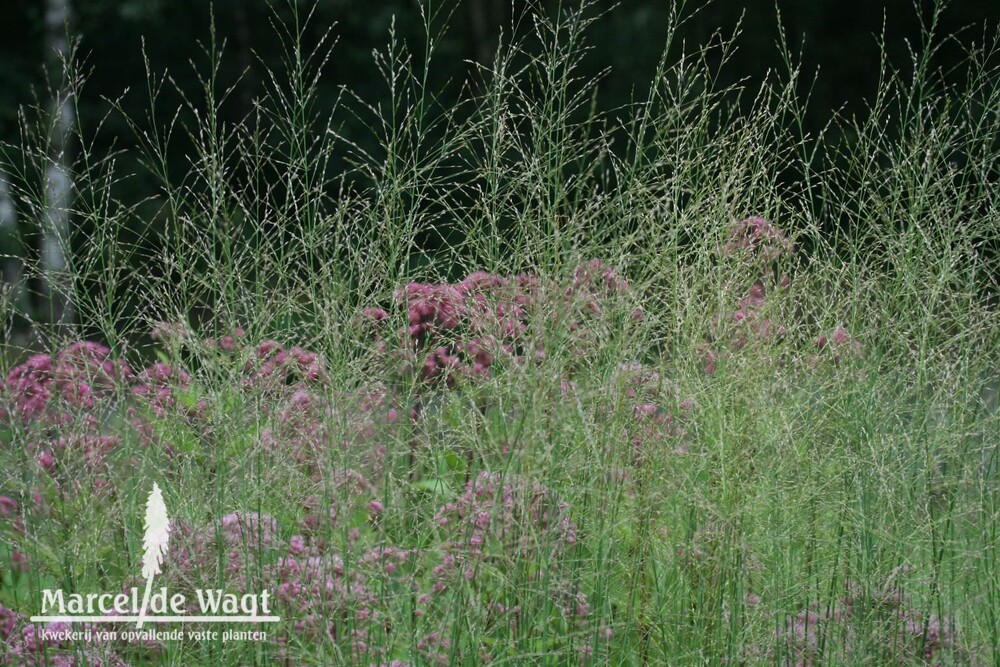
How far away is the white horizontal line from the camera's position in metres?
2.03

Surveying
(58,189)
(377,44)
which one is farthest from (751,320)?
(377,44)

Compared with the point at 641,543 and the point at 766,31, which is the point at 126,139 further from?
the point at 641,543

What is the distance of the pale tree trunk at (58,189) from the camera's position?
213 cm

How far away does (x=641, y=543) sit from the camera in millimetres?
2158

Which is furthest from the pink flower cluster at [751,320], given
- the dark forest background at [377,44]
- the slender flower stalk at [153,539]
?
the dark forest background at [377,44]

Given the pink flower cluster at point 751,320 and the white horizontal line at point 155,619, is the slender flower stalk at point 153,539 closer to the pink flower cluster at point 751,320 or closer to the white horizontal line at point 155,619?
the white horizontal line at point 155,619

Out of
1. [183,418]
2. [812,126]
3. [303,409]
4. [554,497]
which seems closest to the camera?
[554,497]

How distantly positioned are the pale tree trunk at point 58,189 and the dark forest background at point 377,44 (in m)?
1.11

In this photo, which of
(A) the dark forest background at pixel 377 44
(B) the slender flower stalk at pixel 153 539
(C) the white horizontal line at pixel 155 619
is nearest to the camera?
(C) the white horizontal line at pixel 155 619

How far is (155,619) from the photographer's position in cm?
211

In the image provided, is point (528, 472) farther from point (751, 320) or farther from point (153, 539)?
point (153, 539)

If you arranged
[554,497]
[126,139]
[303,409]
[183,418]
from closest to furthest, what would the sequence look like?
[554,497] < [183,418] < [303,409] < [126,139]

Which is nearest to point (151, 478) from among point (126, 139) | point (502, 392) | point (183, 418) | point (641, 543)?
point (183, 418)

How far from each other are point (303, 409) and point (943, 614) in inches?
55.7
